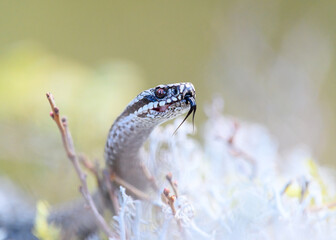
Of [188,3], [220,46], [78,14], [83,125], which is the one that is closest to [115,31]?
[78,14]

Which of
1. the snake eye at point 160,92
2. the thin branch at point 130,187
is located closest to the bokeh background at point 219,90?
the thin branch at point 130,187

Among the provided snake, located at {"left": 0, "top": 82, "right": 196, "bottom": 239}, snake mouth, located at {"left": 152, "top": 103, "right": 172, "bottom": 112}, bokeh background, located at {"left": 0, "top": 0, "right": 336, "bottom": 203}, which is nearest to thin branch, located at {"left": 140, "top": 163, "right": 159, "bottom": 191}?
snake, located at {"left": 0, "top": 82, "right": 196, "bottom": 239}

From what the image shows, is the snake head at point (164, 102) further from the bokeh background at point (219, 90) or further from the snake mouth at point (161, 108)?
the bokeh background at point (219, 90)

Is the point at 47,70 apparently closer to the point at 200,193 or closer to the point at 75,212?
the point at 75,212

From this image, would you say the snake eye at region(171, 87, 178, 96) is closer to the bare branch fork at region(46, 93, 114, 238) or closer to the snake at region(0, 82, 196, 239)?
the snake at region(0, 82, 196, 239)

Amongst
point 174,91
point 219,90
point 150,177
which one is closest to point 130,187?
point 150,177

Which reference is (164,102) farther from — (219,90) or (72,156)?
(219,90)

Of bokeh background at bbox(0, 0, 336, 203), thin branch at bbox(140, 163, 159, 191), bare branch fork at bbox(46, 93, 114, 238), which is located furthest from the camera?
bokeh background at bbox(0, 0, 336, 203)
